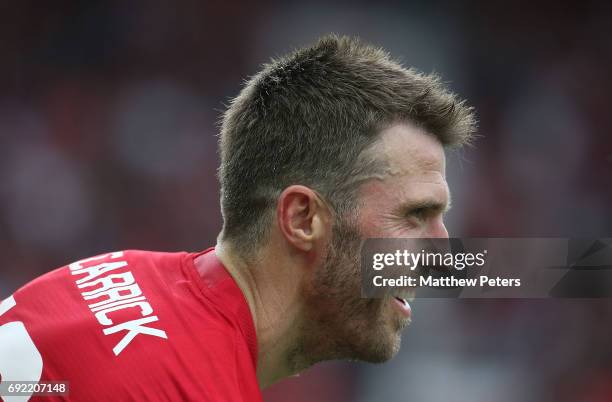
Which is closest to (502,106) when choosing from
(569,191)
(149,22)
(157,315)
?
(569,191)

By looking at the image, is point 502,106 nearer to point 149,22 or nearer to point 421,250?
point 149,22

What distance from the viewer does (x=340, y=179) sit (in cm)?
237

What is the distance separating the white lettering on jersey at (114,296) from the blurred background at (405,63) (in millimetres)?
3759

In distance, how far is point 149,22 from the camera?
692 cm

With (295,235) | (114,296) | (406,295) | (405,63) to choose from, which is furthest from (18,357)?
(405,63)

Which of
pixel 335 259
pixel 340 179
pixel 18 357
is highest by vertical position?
pixel 340 179

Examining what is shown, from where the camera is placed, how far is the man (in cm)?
219

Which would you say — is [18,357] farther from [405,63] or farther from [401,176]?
[405,63]

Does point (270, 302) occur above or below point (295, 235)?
below


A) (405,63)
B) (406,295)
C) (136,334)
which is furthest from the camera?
(405,63)

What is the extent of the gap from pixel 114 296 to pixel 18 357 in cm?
29

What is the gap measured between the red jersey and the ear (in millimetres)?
216

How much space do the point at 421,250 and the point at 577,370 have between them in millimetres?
4008

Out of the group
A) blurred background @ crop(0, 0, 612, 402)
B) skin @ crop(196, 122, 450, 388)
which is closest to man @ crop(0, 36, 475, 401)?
skin @ crop(196, 122, 450, 388)
